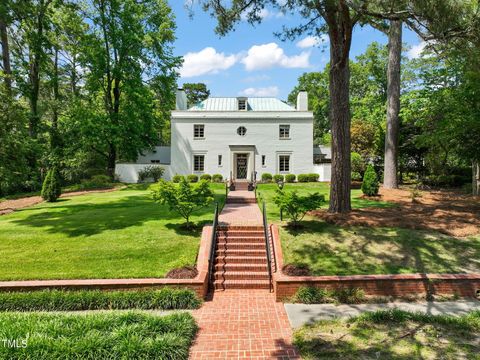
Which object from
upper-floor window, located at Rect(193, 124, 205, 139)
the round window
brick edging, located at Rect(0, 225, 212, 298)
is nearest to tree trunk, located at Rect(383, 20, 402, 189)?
the round window

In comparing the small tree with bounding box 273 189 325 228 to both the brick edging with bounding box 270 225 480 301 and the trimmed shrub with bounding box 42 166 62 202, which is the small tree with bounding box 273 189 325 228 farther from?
the trimmed shrub with bounding box 42 166 62 202

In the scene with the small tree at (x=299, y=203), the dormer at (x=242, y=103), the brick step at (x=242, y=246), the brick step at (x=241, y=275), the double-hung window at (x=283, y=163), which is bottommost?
the brick step at (x=241, y=275)

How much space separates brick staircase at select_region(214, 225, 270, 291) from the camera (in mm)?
7535

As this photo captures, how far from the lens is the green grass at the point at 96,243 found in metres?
7.46

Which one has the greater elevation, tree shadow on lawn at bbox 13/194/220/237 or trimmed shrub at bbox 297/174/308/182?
trimmed shrub at bbox 297/174/308/182

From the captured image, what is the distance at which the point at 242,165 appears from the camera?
90.3 feet

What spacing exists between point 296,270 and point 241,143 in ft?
68.2

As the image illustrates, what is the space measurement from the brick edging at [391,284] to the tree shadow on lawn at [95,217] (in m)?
4.26

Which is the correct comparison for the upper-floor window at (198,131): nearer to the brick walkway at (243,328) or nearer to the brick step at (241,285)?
the brick step at (241,285)

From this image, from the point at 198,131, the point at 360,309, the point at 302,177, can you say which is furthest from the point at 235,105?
the point at 360,309

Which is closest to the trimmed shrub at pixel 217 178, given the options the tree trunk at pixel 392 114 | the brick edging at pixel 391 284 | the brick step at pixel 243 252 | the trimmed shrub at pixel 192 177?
the trimmed shrub at pixel 192 177

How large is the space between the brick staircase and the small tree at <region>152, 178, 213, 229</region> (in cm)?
110

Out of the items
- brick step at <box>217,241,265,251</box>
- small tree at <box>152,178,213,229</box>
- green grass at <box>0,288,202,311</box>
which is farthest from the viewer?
small tree at <box>152,178,213,229</box>

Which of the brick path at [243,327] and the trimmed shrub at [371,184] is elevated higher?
the trimmed shrub at [371,184]
